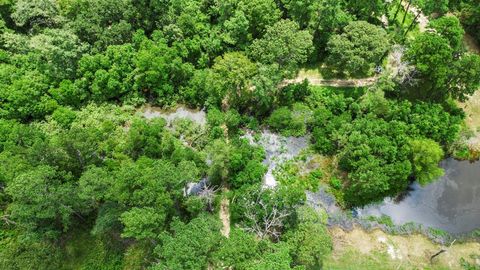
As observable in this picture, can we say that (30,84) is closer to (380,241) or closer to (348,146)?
(348,146)

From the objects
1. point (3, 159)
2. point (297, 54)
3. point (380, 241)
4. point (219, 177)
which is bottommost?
point (380, 241)

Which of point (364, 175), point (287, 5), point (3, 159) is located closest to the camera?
point (3, 159)

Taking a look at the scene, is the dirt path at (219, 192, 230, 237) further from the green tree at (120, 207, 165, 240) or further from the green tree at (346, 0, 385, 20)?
the green tree at (346, 0, 385, 20)

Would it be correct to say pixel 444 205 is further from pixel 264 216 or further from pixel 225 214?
pixel 225 214

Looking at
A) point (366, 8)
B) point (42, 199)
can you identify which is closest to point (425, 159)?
point (366, 8)

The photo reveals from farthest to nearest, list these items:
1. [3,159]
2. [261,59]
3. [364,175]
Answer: [261,59] < [364,175] < [3,159]

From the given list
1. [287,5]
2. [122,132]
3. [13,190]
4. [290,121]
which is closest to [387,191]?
[290,121]

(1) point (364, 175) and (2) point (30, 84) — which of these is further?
(2) point (30, 84)

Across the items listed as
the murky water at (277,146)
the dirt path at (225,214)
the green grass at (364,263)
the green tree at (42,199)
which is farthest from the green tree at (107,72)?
the green grass at (364,263)
